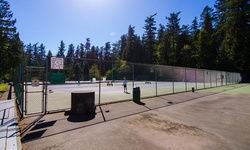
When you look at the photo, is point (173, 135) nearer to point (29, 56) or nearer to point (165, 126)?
point (165, 126)

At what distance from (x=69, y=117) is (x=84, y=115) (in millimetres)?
619

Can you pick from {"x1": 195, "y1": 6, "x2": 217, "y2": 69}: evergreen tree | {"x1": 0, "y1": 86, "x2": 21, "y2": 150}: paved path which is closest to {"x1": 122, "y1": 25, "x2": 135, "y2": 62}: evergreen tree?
{"x1": 195, "y1": 6, "x2": 217, "y2": 69}: evergreen tree

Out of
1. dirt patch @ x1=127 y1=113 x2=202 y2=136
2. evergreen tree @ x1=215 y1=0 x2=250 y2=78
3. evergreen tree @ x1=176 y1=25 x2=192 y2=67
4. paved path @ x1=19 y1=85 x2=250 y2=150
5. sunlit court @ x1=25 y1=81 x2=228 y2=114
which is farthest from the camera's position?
evergreen tree @ x1=176 y1=25 x2=192 y2=67

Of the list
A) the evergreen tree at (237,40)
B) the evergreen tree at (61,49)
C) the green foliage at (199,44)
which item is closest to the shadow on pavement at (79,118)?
the green foliage at (199,44)

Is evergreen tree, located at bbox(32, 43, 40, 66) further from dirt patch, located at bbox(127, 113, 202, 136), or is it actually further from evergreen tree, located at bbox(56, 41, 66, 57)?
evergreen tree, located at bbox(56, 41, 66, 57)

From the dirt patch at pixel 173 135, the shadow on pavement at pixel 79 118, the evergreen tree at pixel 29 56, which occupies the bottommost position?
the dirt patch at pixel 173 135

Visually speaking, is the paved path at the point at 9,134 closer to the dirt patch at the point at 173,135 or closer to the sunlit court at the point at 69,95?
the sunlit court at the point at 69,95

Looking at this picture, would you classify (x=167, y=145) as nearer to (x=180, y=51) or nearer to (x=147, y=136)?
(x=147, y=136)

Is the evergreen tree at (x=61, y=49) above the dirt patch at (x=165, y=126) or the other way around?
above

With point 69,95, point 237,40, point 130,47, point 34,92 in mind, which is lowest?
point 69,95

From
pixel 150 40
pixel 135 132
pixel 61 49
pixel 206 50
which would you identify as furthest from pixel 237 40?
pixel 61 49

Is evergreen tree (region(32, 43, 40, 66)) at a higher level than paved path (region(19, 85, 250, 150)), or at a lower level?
higher

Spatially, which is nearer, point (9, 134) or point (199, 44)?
point (9, 134)

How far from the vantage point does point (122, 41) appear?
267ft
